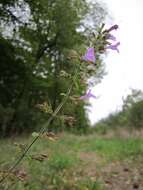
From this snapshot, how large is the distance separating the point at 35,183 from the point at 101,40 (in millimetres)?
3991

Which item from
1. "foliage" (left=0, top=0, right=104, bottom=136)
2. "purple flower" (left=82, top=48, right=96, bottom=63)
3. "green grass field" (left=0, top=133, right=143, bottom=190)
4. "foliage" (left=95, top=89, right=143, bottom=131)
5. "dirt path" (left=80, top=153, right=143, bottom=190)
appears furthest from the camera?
"foliage" (left=95, top=89, right=143, bottom=131)

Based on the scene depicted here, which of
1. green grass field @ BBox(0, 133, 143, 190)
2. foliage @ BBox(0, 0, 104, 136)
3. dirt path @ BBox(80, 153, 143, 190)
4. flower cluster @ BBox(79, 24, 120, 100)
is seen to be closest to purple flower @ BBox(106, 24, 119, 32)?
flower cluster @ BBox(79, 24, 120, 100)

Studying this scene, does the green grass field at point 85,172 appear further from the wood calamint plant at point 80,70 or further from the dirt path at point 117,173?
the wood calamint plant at point 80,70

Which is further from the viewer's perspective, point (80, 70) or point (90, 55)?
point (80, 70)

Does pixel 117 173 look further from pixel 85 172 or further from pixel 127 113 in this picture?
pixel 127 113

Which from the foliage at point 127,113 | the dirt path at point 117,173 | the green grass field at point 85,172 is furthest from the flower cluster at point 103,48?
the foliage at point 127,113

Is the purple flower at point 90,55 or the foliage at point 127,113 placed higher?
the foliage at point 127,113

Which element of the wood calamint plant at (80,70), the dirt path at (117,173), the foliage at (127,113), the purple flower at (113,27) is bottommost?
the dirt path at (117,173)

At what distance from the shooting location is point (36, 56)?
27000 millimetres

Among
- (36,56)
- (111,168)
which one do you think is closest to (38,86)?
(36,56)

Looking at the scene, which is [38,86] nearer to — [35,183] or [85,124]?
[85,124]

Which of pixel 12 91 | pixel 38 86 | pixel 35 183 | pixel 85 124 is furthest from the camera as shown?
pixel 85 124

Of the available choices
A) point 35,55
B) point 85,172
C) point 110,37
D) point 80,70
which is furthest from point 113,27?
point 35,55

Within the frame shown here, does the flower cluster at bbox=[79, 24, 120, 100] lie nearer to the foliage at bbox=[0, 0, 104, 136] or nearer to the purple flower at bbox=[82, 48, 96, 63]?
the purple flower at bbox=[82, 48, 96, 63]
